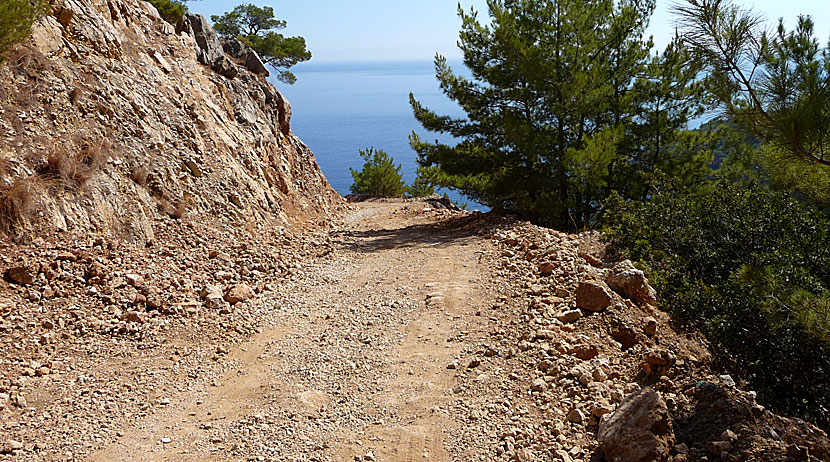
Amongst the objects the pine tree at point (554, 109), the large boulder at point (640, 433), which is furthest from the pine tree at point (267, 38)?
the large boulder at point (640, 433)

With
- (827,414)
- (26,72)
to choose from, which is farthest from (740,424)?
(26,72)

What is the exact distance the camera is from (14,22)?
22.7ft

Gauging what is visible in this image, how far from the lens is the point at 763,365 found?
4.41 meters

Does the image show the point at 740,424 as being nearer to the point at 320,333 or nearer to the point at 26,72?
the point at 320,333

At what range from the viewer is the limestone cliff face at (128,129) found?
22.1 ft

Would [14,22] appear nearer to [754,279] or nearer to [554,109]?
[754,279]

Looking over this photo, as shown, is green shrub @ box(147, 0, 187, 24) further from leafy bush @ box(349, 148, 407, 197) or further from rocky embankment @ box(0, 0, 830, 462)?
leafy bush @ box(349, 148, 407, 197)

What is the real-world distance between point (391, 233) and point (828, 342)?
30.3 feet

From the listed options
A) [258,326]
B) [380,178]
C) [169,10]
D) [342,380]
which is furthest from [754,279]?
[380,178]

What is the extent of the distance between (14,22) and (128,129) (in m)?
1.98

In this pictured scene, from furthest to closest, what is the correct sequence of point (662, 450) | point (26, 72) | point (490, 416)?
point (26, 72) < point (490, 416) < point (662, 450)

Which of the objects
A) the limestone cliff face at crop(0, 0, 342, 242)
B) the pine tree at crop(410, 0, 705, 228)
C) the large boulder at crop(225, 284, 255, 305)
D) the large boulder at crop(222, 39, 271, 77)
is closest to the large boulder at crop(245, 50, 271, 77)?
the large boulder at crop(222, 39, 271, 77)

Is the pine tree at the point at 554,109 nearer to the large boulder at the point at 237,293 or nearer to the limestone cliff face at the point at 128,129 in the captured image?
the limestone cliff face at the point at 128,129

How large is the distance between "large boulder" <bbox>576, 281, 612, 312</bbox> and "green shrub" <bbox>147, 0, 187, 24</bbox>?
42.3 ft
